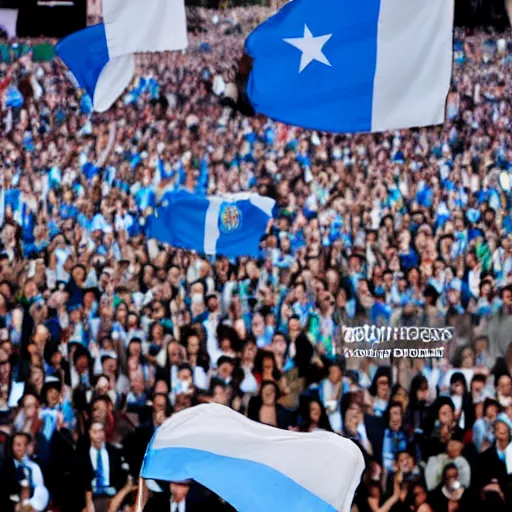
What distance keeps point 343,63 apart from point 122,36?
1.48 meters

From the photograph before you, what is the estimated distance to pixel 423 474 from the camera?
861 cm

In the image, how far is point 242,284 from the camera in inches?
384

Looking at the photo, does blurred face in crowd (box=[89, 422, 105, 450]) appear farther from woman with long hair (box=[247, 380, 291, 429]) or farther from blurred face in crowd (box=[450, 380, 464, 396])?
blurred face in crowd (box=[450, 380, 464, 396])

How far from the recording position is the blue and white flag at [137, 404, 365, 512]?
17.1 feet

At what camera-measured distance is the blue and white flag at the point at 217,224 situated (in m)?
9.76

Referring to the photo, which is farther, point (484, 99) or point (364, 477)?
point (484, 99)

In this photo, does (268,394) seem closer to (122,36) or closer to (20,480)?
(20,480)

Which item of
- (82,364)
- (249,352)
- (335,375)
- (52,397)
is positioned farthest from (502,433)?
(52,397)

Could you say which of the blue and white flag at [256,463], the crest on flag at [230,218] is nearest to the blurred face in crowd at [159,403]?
the crest on flag at [230,218]

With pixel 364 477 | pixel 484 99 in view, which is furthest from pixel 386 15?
pixel 484 99

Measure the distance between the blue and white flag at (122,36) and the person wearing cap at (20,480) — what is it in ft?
8.01

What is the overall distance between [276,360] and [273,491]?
158 inches

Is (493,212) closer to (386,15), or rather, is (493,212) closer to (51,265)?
(51,265)

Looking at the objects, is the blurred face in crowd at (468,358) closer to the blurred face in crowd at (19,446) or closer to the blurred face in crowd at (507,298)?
the blurred face in crowd at (507,298)
